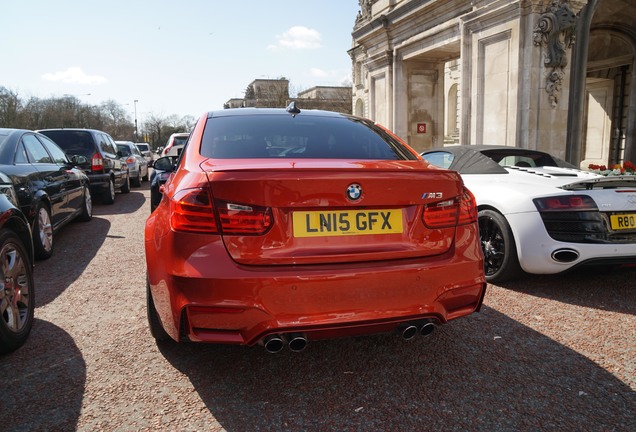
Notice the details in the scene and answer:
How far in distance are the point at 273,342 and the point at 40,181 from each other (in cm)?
471

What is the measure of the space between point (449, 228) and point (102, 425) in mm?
1920

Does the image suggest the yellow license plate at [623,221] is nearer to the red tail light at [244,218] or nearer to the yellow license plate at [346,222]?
the yellow license plate at [346,222]

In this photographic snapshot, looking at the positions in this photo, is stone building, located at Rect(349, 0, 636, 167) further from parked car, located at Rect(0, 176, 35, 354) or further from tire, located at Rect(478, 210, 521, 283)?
parked car, located at Rect(0, 176, 35, 354)

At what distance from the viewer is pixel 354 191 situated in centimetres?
228

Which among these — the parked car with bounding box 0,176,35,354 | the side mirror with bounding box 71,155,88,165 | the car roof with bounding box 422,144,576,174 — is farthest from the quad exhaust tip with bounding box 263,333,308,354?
the side mirror with bounding box 71,155,88,165

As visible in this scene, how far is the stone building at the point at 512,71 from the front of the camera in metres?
11.4

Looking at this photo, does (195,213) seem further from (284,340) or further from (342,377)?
(342,377)

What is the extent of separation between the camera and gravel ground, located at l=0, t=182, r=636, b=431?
2.30 meters

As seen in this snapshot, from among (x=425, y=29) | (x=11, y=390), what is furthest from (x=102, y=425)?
(x=425, y=29)

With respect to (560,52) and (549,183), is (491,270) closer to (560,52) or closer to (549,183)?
(549,183)

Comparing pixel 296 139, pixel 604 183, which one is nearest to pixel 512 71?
pixel 604 183

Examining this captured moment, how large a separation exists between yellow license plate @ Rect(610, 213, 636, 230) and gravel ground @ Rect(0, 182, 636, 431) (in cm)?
65

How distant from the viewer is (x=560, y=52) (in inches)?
440

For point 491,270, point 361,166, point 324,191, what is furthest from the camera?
point 491,270
